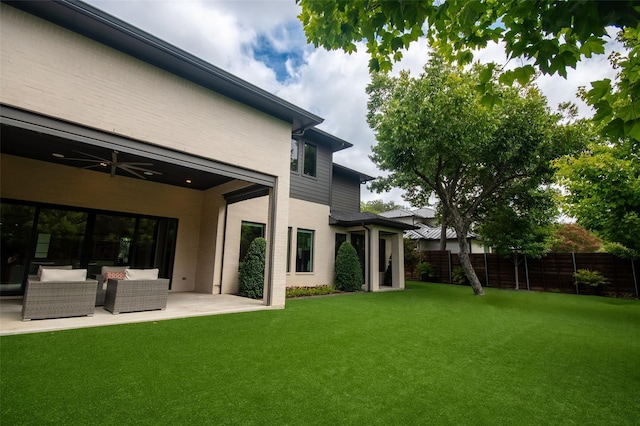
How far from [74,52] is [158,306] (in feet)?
16.5

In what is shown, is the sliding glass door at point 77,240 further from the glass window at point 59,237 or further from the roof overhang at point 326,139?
the roof overhang at point 326,139

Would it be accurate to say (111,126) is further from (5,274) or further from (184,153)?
(5,274)

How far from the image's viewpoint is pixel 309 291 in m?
10.4

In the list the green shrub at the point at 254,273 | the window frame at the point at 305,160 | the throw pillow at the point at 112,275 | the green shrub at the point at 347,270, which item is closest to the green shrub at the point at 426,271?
the green shrub at the point at 347,270

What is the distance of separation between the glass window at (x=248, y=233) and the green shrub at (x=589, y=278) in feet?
42.0

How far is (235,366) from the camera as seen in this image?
3.48 m

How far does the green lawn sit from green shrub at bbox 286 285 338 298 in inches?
159

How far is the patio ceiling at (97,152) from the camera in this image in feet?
15.8

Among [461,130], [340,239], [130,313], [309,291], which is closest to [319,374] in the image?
[130,313]

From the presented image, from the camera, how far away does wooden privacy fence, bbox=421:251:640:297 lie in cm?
1140

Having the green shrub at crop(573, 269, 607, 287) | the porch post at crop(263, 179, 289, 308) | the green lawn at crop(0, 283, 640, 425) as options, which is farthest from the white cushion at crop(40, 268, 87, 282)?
the green shrub at crop(573, 269, 607, 287)

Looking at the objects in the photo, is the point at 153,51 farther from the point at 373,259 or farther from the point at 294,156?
the point at 373,259

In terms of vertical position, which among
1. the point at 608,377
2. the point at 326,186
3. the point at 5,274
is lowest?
the point at 608,377

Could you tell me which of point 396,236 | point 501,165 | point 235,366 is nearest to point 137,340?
point 235,366
